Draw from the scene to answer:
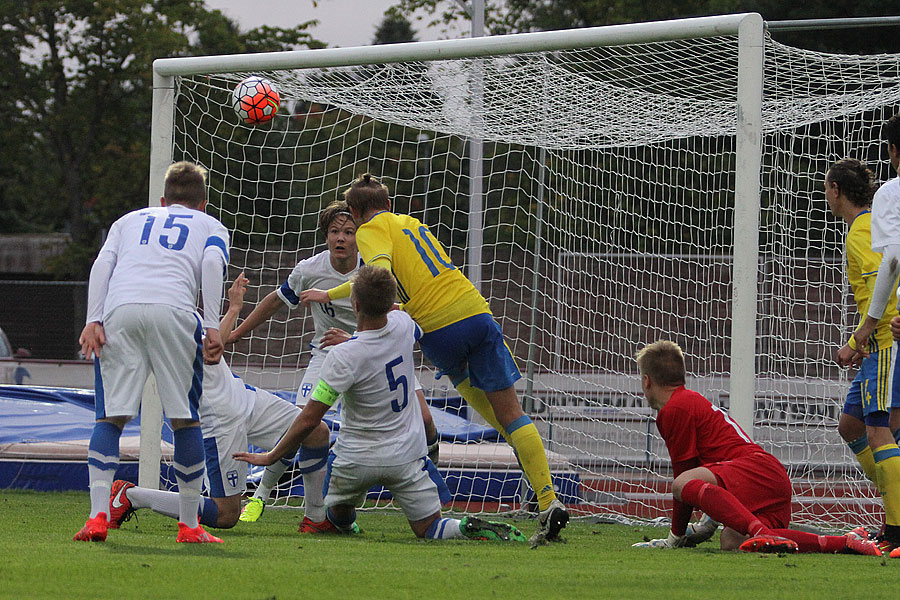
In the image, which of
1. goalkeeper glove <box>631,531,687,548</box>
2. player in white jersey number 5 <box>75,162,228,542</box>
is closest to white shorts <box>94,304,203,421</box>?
player in white jersey number 5 <box>75,162,228,542</box>

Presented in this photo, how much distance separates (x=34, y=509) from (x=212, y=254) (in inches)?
121

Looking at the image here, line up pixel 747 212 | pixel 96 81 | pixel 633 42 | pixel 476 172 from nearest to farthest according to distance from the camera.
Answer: pixel 747 212 → pixel 633 42 → pixel 476 172 → pixel 96 81

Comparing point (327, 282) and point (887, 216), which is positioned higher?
point (887, 216)

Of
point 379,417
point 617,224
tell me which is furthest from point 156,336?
point 617,224

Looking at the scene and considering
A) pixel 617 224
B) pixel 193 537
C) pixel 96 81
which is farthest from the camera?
pixel 96 81

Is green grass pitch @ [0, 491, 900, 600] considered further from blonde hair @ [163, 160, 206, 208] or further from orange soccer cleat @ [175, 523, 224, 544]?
blonde hair @ [163, 160, 206, 208]

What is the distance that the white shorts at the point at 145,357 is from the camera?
4668mm

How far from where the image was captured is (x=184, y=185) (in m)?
5.02

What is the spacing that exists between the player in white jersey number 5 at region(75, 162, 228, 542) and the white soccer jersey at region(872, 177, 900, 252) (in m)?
3.02

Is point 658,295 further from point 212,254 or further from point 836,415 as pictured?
point 212,254

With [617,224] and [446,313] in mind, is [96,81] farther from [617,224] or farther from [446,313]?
[446,313]

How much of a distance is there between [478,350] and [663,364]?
3.20 feet

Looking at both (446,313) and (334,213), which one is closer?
(446,313)

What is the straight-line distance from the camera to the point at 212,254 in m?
4.80
